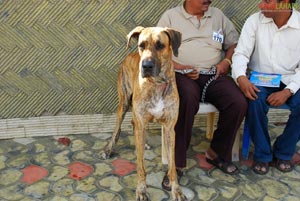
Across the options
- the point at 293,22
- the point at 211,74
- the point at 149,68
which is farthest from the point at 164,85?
the point at 293,22

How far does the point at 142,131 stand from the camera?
11.3ft

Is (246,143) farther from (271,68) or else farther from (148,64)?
(148,64)

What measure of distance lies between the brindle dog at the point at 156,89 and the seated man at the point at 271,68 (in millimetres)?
844

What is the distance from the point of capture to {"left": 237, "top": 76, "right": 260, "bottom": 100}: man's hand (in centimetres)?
372

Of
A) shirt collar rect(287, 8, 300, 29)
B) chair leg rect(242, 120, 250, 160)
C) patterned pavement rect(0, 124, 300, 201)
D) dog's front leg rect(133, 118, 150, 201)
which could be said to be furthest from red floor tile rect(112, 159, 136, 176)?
shirt collar rect(287, 8, 300, 29)

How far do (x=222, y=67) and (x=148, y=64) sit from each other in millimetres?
1189

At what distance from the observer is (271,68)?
3889mm

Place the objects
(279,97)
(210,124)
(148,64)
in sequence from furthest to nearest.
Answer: (210,124) < (279,97) < (148,64)

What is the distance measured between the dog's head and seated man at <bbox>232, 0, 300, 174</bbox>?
0.90 m

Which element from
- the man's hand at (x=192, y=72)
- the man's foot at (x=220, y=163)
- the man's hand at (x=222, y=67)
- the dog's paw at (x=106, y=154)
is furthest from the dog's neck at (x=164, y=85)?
the dog's paw at (x=106, y=154)

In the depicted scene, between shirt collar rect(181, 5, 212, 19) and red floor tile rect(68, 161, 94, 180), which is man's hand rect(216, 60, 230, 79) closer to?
shirt collar rect(181, 5, 212, 19)

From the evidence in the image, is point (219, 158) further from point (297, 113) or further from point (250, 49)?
point (250, 49)

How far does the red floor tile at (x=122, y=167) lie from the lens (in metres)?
3.87

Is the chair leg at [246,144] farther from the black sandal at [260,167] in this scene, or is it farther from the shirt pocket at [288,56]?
the shirt pocket at [288,56]
